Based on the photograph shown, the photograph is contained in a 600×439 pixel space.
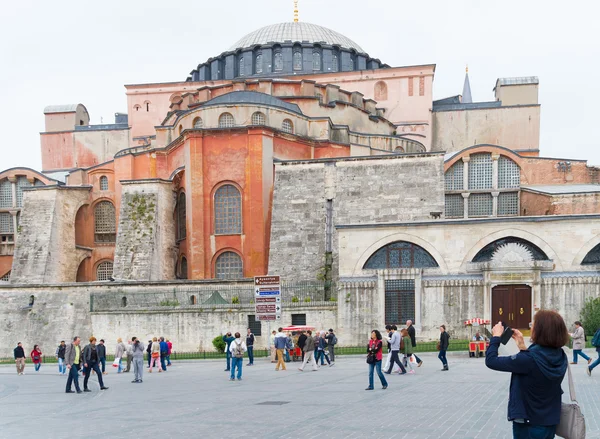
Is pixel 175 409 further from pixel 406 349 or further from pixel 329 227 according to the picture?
pixel 329 227

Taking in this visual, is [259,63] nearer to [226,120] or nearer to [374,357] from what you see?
[226,120]

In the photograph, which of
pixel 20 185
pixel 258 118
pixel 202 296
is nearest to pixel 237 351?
pixel 202 296

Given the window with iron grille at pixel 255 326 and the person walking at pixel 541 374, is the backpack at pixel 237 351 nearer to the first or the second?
the window with iron grille at pixel 255 326

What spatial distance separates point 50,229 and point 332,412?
2862 cm

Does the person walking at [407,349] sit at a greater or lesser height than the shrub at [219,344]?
greater

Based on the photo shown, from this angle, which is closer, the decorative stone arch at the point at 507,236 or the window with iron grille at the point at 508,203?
the decorative stone arch at the point at 507,236

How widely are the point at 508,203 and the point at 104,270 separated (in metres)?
22.2

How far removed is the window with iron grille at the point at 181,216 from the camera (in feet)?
113

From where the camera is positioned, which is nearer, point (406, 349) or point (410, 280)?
point (406, 349)

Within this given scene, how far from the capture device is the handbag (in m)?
4.28

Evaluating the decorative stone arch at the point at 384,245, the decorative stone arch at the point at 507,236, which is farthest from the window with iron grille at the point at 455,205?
the decorative stone arch at the point at 384,245

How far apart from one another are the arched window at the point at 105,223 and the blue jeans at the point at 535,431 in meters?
35.3

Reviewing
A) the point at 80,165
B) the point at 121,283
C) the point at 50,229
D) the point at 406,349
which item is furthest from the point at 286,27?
the point at 406,349

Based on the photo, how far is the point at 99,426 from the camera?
9.24m
